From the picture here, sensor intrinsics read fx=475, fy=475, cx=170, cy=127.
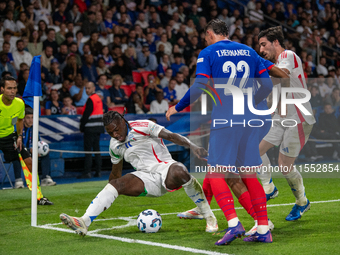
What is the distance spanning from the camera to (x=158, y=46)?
1545 cm

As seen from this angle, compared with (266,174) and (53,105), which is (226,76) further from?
(53,105)

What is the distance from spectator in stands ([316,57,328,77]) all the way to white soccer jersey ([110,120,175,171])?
13587 mm

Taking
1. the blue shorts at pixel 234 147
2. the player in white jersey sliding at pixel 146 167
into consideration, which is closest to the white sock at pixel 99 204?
the player in white jersey sliding at pixel 146 167

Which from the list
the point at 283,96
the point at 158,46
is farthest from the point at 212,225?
the point at 158,46

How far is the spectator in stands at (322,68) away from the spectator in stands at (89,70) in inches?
355

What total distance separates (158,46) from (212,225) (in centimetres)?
1051

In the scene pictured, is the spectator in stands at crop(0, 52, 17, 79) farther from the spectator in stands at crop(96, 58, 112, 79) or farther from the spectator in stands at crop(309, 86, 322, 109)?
the spectator in stands at crop(309, 86, 322, 109)

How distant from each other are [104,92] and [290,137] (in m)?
7.32

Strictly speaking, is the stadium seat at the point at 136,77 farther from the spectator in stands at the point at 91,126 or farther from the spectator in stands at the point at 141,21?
the spectator in stands at the point at 91,126

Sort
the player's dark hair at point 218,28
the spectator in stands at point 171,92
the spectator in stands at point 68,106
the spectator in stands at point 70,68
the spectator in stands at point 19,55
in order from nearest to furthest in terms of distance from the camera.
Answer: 1. the player's dark hair at point 218,28
2. the spectator in stands at point 68,106
3. the spectator in stands at point 19,55
4. the spectator in stands at point 70,68
5. the spectator in stands at point 171,92

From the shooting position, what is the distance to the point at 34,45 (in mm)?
13188

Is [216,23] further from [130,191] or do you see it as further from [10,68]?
[10,68]

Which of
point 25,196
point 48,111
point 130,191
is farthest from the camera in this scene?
point 48,111

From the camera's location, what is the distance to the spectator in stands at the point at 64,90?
12.2m
